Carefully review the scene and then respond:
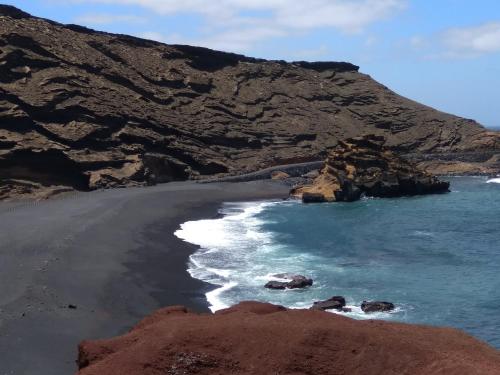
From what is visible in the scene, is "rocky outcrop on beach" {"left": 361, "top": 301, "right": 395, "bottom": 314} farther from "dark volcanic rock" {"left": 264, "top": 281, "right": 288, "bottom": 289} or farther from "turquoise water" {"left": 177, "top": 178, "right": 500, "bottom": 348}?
"dark volcanic rock" {"left": 264, "top": 281, "right": 288, "bottom": 289}

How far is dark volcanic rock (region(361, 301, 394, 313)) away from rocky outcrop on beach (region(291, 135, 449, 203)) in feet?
127

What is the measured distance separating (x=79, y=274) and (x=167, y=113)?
52.9 meters

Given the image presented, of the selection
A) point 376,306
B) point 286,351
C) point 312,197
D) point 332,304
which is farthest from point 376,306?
point 312,197

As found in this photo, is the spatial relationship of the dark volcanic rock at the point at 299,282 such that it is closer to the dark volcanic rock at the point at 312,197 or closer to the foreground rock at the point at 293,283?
the foreground rock at the point at 293,283

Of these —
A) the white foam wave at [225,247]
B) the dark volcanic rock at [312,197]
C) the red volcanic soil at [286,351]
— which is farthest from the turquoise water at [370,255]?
the red volcanic soil at [286,351]

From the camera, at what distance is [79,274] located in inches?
1054

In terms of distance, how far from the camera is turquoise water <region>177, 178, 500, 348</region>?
25.7 metres

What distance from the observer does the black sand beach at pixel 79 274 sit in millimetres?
18328

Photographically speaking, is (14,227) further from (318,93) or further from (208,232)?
(318,93)

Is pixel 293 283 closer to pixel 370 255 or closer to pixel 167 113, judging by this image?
pixel 370 255

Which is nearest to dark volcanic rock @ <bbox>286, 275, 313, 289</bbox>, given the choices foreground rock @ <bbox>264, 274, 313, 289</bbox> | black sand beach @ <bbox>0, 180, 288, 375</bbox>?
foreground rock @ <bbox>264, 274, 313, 289</bbox>

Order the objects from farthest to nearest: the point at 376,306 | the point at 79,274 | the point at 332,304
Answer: the point at 79,274 → the point at 332,304 → the point at 376,306

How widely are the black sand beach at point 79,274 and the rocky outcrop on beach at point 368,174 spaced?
17.5 metres

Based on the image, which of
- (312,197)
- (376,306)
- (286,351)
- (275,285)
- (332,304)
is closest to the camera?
(286,351)
